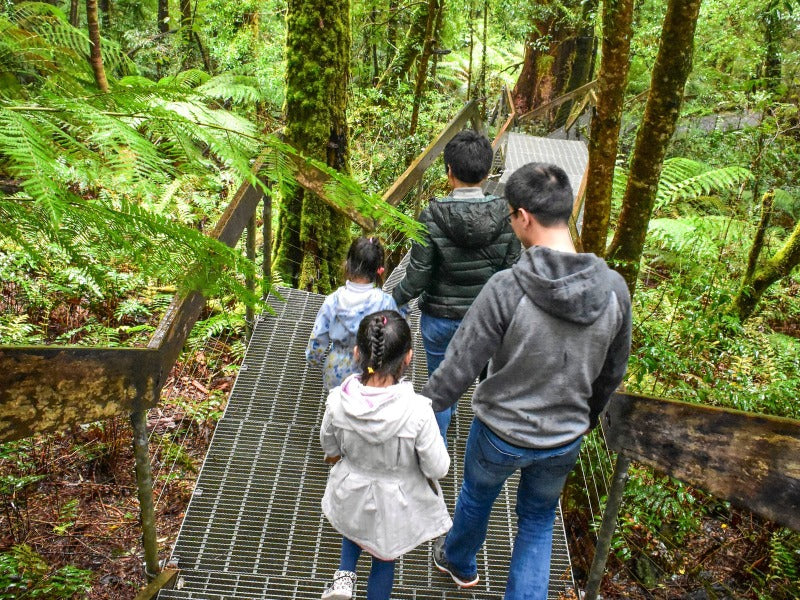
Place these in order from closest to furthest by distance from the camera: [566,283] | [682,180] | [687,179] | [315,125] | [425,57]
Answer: [566,283] < [315,125] < [425,57] < [687,179] < [682,180]

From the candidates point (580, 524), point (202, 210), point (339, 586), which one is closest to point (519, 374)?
point (339, 586)

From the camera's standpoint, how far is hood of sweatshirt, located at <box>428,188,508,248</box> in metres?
2.81

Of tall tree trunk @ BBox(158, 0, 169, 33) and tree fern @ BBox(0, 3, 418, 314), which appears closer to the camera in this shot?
tree fern @ BBox(0, 3, 418, 314)

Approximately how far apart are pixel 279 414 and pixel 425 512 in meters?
1.42

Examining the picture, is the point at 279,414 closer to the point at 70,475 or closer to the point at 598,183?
the point at 70,475

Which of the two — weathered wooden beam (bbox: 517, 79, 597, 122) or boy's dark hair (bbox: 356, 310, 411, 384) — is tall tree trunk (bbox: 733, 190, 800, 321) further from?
boy's dark hair (bbox: 356, 310, 411, 384)

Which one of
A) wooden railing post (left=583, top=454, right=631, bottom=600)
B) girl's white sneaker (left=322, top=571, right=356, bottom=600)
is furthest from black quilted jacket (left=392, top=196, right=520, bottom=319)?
girl's white sneaker (left=322, top=571, right=356, bottom=600)

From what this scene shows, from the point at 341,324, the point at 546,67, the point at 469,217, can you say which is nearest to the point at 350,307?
the point at 341,324

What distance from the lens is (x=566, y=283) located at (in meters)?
1.90

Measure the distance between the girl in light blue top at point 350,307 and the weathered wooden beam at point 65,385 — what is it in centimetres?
120

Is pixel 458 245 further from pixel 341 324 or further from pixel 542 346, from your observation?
pixel 542 346

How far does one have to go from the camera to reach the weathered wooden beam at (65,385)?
1599 mm

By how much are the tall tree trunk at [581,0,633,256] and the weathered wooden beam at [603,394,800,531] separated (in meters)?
3.29

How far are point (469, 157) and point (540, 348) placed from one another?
1.19m
